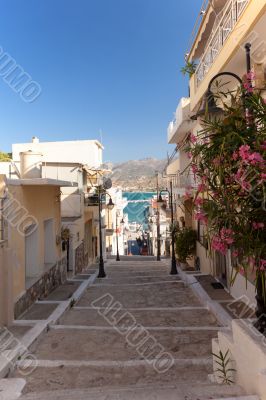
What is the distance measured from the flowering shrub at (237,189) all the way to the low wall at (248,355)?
0.72 metres

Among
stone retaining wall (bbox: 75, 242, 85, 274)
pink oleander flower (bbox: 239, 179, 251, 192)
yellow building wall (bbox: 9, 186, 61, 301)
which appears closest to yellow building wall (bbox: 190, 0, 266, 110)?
pink oleander flower (bbox: 239, 179, 251, 192)

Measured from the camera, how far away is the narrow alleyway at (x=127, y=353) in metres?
3.73

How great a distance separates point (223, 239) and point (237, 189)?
0.49 metres

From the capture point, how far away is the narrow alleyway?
373 cm

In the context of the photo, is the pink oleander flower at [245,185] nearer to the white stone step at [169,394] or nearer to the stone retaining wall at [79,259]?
the white stone step at [169,394]

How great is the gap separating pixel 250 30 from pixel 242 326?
6086mm

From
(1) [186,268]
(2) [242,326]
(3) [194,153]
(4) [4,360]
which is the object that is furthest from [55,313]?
(1) [186,268]

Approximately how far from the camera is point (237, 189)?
3338 mm

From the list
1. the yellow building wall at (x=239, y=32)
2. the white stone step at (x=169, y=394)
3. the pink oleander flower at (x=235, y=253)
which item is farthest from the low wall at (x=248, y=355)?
the yellow building wall at (x=239, y=32)

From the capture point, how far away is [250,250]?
10.7ft

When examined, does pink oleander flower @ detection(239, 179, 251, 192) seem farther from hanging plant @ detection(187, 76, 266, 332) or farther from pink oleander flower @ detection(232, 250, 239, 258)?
pink oleander flower @ detection(232, 250, 239, 258)

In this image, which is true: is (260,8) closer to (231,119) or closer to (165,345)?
(231,119)

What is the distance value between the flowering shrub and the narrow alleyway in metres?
1.44

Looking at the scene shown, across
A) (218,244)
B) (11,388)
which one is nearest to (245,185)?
(218,244)
